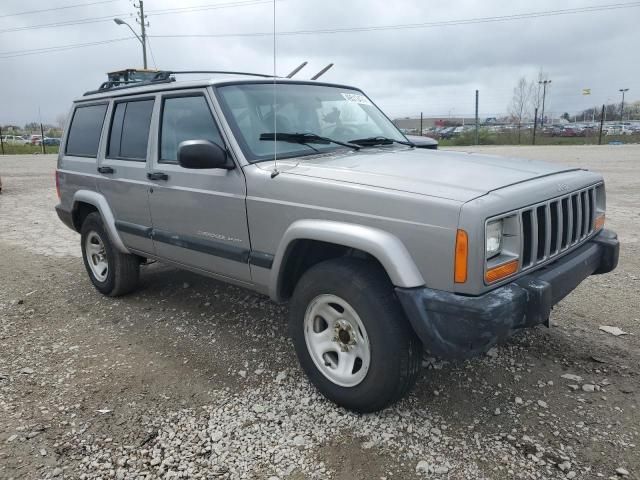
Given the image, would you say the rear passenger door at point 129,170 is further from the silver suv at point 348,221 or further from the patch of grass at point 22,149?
the patch of grass at point 22,149

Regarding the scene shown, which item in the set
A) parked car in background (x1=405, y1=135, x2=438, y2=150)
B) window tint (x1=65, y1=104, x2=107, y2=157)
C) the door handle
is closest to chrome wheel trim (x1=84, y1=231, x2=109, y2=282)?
window tint (x1=65, y1=104, x2=107, y2=157)

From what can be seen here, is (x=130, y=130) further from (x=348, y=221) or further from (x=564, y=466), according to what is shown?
(x=564, y=466)

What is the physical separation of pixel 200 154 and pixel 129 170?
1.47 meters

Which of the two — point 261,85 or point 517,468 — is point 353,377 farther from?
point 261,85

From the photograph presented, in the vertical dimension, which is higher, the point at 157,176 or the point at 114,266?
the point at 157,176

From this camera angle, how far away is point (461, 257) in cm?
244

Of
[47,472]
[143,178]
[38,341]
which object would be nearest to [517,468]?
[47,472]

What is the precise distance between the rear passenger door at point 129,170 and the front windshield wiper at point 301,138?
1.23 meters

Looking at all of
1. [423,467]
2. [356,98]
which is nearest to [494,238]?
[423,467]

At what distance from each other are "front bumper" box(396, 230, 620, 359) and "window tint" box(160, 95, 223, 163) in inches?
72.6

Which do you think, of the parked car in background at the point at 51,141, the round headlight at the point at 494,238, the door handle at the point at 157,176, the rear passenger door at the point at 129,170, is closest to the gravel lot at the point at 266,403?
the rear passenger door at the point at 129,170

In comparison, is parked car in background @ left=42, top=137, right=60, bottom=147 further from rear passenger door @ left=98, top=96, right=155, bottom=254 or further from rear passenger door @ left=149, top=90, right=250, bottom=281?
rear passenger door @ left=149, top=90, right=250, bottom=281

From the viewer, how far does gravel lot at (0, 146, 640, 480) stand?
2629mm

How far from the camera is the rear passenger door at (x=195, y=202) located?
3.49m
